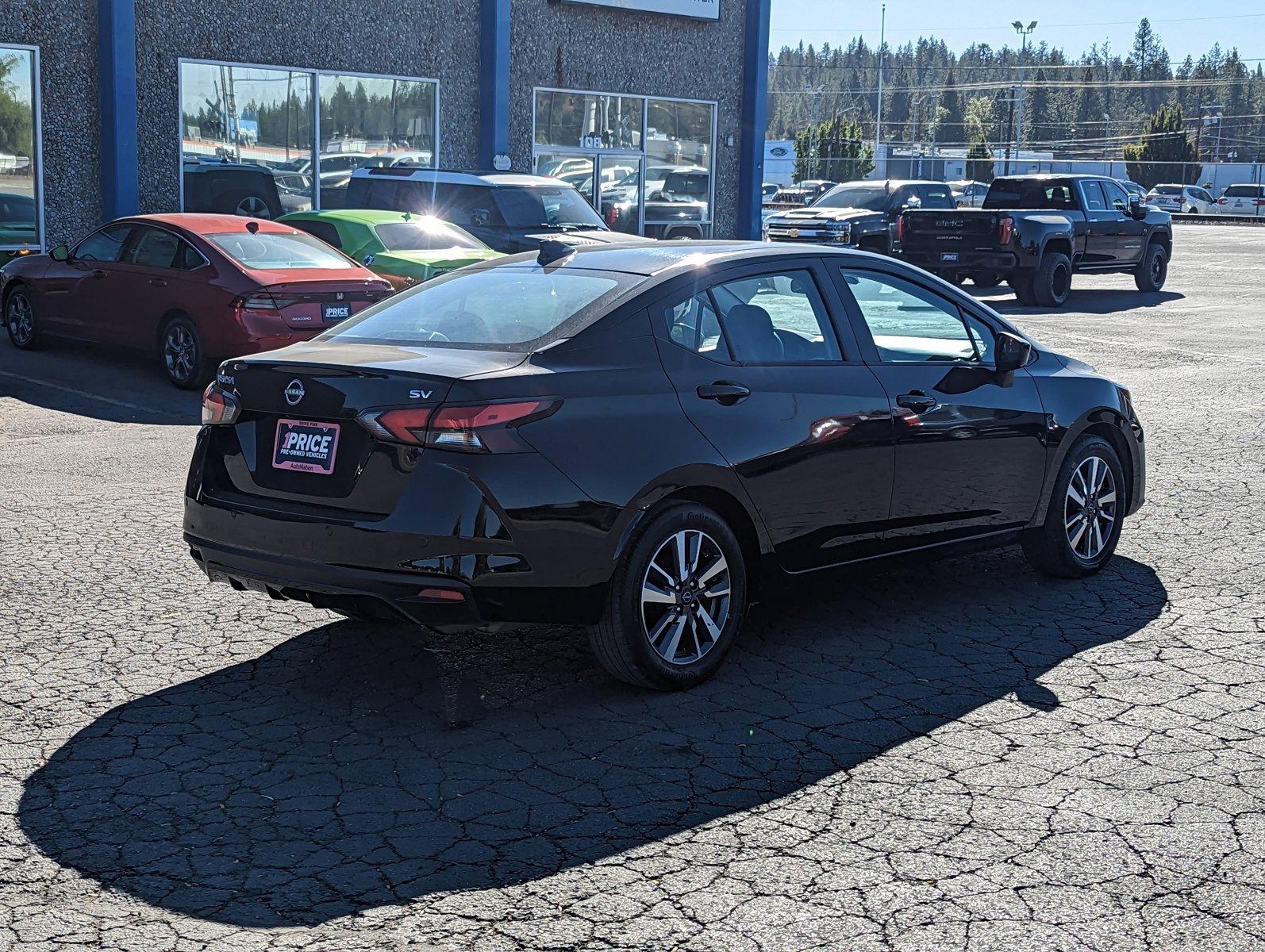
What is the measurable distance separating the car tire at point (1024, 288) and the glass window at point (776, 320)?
1810 centimetres

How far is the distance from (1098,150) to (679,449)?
592 ft

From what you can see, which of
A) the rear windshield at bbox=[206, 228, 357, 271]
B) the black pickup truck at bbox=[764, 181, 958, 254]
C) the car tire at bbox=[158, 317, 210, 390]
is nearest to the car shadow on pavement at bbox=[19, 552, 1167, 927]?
the car tire at bbox=[158, 317, 210, 390]

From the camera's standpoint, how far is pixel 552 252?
615 centimetres

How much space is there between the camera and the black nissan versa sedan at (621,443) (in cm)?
496

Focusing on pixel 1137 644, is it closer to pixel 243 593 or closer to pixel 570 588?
pixel 570 588

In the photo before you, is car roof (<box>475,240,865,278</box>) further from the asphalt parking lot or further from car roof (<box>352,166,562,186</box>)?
car roof (<box>352,166,562,186</box>)

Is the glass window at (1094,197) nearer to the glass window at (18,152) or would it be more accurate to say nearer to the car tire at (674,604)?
the glass window at (18,152)

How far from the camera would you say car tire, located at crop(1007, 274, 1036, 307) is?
2339 cm

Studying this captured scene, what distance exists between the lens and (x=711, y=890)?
388 cm

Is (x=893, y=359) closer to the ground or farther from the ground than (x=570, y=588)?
farther from the ground

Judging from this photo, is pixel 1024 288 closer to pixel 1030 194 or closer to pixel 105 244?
pixel 1030 194

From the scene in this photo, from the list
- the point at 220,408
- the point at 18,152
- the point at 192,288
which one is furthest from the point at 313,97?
the point at 220,408

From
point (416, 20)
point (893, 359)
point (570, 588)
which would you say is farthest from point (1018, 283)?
point (570, 588)

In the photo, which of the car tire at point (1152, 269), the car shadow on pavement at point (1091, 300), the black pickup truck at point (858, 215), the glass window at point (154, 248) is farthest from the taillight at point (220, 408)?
the car tire at point (1152, 269)
